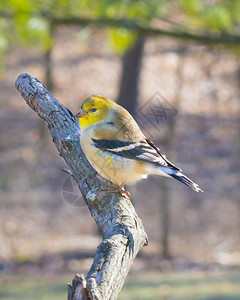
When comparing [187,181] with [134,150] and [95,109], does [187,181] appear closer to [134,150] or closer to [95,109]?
[134,150]

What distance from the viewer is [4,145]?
18.9 metres

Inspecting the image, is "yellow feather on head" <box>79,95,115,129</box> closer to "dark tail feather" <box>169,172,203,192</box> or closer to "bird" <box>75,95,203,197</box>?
"bird" <box>75,95,203,197</box>

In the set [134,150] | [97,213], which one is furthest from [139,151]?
[97,213]

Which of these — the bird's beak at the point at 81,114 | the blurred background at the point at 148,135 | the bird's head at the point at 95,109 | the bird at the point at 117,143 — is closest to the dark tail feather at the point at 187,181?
the bird at the point at 117,143

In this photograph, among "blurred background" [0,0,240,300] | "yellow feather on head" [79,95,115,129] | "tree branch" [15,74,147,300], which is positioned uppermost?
"blurred background" [0,0,240,300]

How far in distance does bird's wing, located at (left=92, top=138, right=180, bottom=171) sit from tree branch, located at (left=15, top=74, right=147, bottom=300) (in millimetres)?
208

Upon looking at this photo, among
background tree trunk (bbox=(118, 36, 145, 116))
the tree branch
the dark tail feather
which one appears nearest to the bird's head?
the tree branch

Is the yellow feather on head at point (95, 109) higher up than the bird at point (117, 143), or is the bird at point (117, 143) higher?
the yellow feather on head at point (95, 109)

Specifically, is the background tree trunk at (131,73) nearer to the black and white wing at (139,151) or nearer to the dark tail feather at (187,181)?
the black and white wing at (139,151)

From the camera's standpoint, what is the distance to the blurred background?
7980mm

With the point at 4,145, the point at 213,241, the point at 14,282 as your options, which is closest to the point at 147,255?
the point at 213,241

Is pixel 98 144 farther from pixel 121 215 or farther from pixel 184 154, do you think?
pixel 184 154

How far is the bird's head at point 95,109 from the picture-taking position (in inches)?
163

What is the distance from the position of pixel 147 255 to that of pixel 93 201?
33.1 feet
